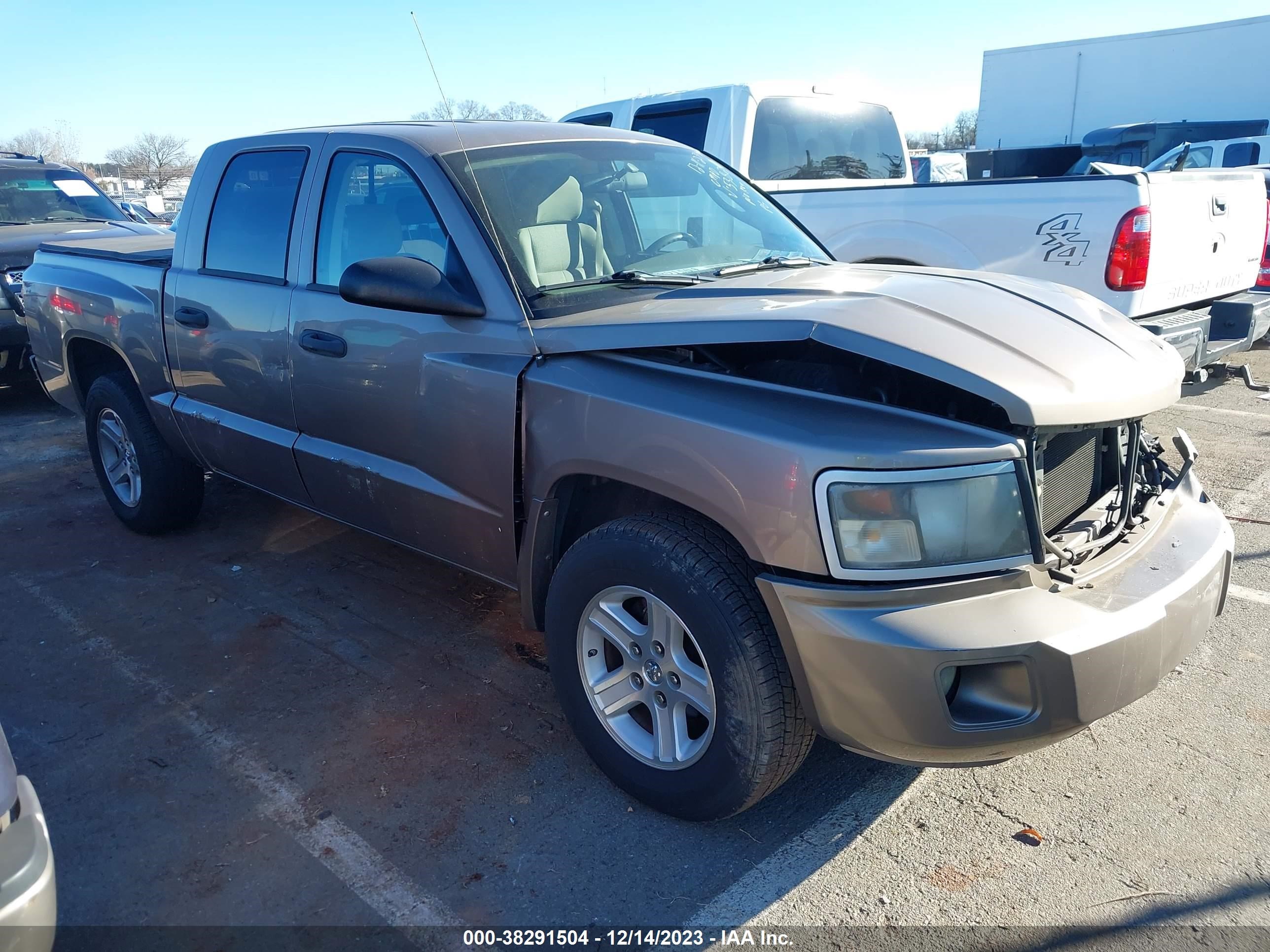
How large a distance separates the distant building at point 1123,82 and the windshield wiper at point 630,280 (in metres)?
25.8

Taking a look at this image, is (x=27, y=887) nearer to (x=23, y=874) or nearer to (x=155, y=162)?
(x=23, y=874)

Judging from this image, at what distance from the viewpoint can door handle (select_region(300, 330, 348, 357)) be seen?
341cm

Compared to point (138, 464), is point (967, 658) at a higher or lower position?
higher

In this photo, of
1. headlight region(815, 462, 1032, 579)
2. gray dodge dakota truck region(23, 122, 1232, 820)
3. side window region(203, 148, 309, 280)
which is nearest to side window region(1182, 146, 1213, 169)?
gray dodge dakota truck region(23, 122, 1232, 820)

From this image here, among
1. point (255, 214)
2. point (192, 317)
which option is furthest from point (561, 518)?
point (192, 317)

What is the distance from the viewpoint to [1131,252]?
491 cm

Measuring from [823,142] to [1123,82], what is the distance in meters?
22.7

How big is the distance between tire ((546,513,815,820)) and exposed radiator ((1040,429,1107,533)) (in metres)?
0.82

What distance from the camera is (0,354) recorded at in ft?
25.4

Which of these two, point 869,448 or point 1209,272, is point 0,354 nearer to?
point 869,448

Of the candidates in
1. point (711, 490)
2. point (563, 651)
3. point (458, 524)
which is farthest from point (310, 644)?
point (711, 490)

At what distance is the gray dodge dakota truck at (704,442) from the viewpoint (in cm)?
222

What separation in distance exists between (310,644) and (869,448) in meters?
2.55

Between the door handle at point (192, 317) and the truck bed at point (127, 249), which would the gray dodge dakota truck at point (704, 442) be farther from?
the truck bed at point (127, 249)
